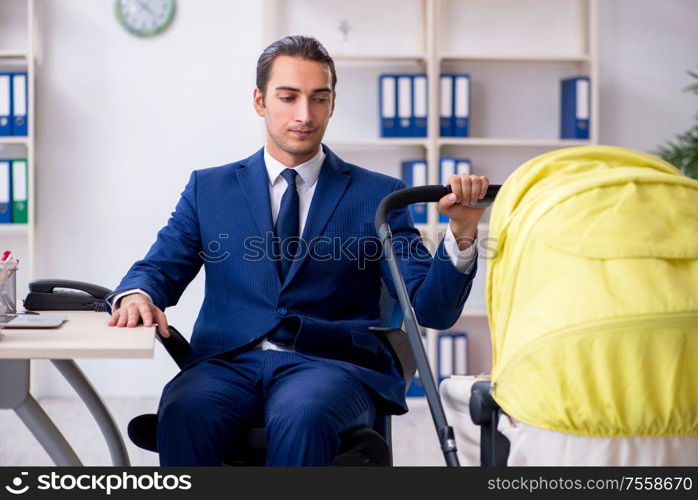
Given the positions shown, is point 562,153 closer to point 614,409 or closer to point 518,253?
point 518,253

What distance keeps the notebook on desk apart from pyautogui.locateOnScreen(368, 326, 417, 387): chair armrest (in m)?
0.62

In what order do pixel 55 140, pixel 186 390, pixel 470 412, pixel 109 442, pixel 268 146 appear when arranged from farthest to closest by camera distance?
pixel 55 140 < pixel 109 442 < pixel 268 146 < pixel 186 390 < pixel 470 412

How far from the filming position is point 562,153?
1692 millimetres

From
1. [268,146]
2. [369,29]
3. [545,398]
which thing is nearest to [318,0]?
[369,29]

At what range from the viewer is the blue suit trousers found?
1.70m

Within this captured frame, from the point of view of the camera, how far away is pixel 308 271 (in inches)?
80.1

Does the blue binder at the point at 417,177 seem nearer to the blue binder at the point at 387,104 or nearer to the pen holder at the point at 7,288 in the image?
the blue binder at the point at 387,104

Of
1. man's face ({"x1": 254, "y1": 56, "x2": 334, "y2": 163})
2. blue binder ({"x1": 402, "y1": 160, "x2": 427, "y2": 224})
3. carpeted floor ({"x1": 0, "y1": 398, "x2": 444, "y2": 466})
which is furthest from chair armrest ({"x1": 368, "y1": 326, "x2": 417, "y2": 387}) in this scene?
blue binder ({"x1": 402, "y1": 160, "x2": 427, "y2": 224})

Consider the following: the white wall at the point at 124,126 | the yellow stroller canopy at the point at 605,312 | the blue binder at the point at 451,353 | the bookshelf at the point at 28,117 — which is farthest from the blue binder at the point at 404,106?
the yellow stroller canopy at the point at 605,312

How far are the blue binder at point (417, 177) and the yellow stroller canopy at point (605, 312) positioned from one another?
108 inches

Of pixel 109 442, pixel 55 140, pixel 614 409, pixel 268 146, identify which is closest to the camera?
pixel 614 409

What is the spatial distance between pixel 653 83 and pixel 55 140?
3.02m

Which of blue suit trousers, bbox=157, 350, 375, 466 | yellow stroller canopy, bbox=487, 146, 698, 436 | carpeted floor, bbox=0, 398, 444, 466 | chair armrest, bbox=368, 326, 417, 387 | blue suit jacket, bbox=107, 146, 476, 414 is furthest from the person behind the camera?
carpeted floor, bbox=0, 398, 444, 466

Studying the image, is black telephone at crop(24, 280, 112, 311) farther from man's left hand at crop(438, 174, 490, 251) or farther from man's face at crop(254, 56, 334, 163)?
man's left hand at crop(438, 174, 490, 251)
